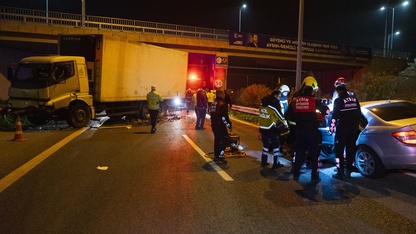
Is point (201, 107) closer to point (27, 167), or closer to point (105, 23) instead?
point (27, 167)

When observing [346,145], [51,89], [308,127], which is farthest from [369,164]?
[51,89]

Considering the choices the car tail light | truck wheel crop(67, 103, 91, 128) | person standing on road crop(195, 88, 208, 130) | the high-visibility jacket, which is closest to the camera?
the car tail light

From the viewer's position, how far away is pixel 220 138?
8477 millimetres

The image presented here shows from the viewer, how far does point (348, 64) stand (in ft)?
142

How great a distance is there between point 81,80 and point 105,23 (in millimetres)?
16761

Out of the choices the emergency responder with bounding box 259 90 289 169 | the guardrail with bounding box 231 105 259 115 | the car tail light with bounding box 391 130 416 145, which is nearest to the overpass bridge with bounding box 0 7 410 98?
the guardrail with bounding box 231 105 259 115

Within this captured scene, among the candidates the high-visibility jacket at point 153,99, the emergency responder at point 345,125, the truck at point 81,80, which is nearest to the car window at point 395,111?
the emergency responder at point 345,125

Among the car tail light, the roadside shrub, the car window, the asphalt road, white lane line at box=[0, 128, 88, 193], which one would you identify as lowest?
white lane line at box=[0, 128, 88, 193]

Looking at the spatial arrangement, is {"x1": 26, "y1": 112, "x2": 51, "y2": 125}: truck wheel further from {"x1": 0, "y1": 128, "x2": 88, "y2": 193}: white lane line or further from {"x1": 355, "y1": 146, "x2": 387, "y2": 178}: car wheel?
{"x1": 355, "y1": 146, "x2": 387, "y2": 178}: car wheel

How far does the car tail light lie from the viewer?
235 inches

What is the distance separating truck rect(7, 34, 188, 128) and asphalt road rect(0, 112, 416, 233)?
17.1ft

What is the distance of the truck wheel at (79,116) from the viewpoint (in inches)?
575

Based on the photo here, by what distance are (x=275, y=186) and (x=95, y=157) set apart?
4.58m

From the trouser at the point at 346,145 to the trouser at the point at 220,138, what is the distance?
2525mm
